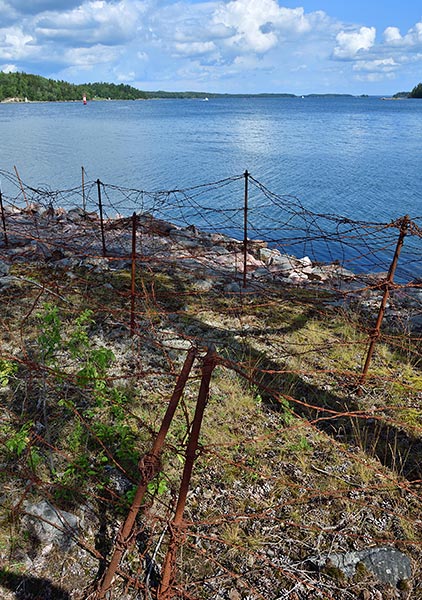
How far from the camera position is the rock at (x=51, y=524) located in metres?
3.36

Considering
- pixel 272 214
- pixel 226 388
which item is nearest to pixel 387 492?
pixel 226 388

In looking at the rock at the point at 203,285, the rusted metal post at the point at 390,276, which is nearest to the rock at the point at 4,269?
the rock at the point at 203,285

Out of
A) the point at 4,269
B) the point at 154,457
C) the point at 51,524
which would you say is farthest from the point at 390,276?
the point at 4,269

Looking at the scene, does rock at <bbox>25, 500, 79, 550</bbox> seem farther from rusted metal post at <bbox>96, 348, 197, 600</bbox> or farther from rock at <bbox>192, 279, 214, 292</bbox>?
rock at <bbox>192, 279, 214, 292</bbox>

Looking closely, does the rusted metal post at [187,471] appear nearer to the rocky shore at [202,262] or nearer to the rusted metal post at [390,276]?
the rusted metal post at [390,276]

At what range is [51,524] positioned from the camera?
11.1 ft

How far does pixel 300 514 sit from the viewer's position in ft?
12.5

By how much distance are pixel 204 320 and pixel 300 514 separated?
367cm

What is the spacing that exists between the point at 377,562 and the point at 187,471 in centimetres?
186

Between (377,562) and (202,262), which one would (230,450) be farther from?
(202,262)

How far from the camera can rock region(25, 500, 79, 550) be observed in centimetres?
336

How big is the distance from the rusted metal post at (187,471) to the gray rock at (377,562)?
1181mm

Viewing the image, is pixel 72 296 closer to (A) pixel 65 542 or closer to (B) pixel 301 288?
(B) pixel 301 288

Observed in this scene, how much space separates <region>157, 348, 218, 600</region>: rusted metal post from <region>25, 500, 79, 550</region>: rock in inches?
35.0
